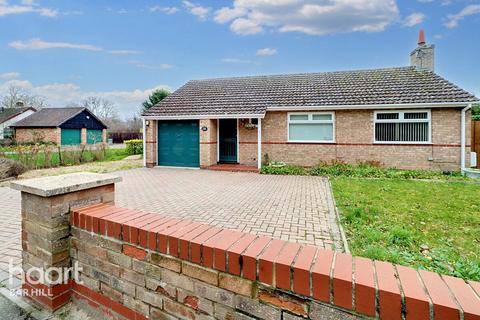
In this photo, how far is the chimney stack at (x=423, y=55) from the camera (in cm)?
1358

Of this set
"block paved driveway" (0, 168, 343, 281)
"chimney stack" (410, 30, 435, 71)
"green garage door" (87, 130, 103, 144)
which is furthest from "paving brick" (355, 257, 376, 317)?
"green garage door" (87, 130, 103, 144)

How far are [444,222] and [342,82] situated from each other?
1111cm

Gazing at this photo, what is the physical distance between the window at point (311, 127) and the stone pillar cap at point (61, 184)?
1154 cm

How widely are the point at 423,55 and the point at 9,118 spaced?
4859cm

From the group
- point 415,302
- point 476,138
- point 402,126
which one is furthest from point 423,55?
point 415,302

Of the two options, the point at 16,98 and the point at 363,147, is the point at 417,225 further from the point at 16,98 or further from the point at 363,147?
the point at 16,98

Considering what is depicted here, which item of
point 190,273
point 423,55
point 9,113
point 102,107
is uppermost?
point 102,107

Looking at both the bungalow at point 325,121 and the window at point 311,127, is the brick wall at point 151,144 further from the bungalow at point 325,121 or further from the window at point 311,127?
the window at point 311,127

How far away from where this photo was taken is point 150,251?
1916mm

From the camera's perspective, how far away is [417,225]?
495cm

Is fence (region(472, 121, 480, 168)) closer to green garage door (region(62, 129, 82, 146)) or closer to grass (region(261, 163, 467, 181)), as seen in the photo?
grass (region(261, 163, 467, 181))

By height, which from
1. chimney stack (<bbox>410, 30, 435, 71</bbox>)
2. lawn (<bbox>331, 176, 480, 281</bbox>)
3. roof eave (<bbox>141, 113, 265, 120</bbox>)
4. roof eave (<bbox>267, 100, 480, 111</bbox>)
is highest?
chimney stack (<bbox>410, 30, 435, 71</bbox>)

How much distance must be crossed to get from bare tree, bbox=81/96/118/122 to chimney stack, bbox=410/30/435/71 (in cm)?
6027

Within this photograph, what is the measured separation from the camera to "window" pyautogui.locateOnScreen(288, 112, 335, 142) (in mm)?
13031
